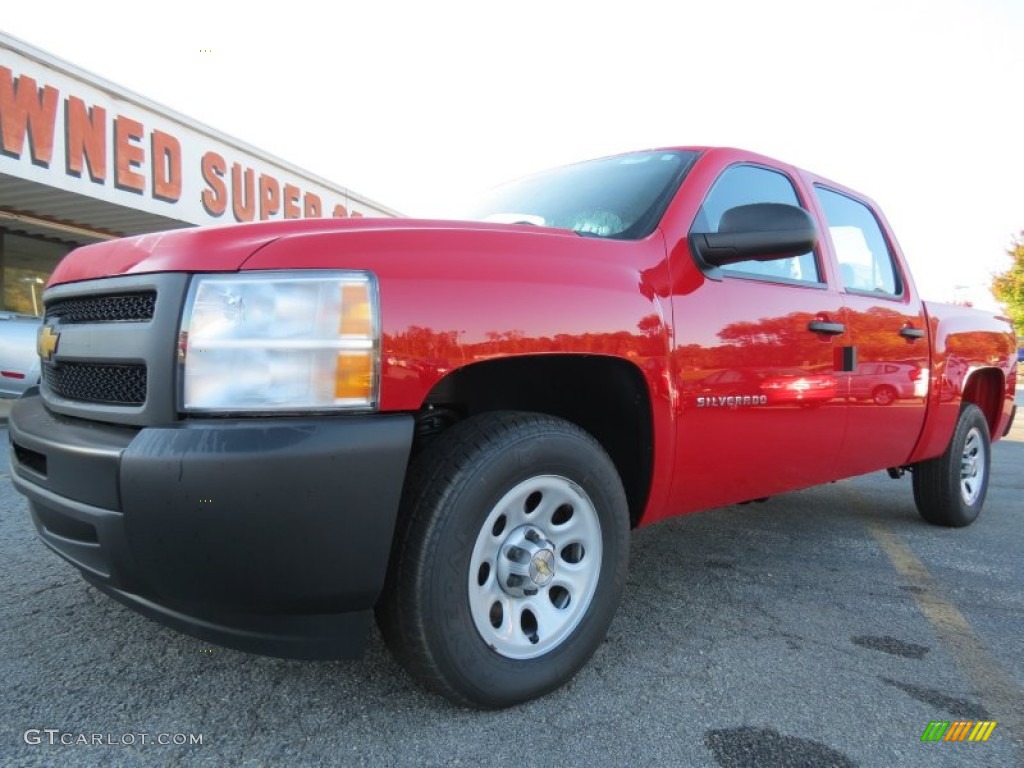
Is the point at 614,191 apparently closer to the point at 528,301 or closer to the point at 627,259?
the point at 627,259

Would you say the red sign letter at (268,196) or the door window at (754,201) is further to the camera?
the red sign letter at (268,196)

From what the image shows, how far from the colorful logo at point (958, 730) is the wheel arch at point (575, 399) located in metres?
1.02

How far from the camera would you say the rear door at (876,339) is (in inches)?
128

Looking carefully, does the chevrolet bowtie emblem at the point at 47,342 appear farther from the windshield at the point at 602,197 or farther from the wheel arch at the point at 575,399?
the windshield at the point at 602,197

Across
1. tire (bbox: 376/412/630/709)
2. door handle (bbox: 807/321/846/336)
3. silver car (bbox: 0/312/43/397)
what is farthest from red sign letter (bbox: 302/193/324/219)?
tire (bbox: 376/412/630/709)

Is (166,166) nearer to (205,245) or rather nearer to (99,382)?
(99,382)

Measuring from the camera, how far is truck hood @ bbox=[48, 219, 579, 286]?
1720 millimetres

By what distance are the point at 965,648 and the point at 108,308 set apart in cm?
301

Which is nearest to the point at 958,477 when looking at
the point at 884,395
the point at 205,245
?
the point at 884,395

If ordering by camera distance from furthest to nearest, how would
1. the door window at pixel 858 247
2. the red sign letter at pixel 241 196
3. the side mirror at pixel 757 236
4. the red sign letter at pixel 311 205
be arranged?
the red sign letter at pixel 311 205, the red sign letter at pixel 241 196, the door window at pixel 858 247, the side mirror at pixel 757 236

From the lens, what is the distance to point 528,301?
1.98m

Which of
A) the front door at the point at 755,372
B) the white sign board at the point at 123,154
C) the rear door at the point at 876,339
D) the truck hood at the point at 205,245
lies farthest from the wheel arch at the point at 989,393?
the white sign board at the point at 123,154

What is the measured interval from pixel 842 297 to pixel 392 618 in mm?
2444

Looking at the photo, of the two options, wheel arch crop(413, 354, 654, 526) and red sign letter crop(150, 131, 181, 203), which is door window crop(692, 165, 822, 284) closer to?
wheel arch crop(413, 354, 654, 526)
